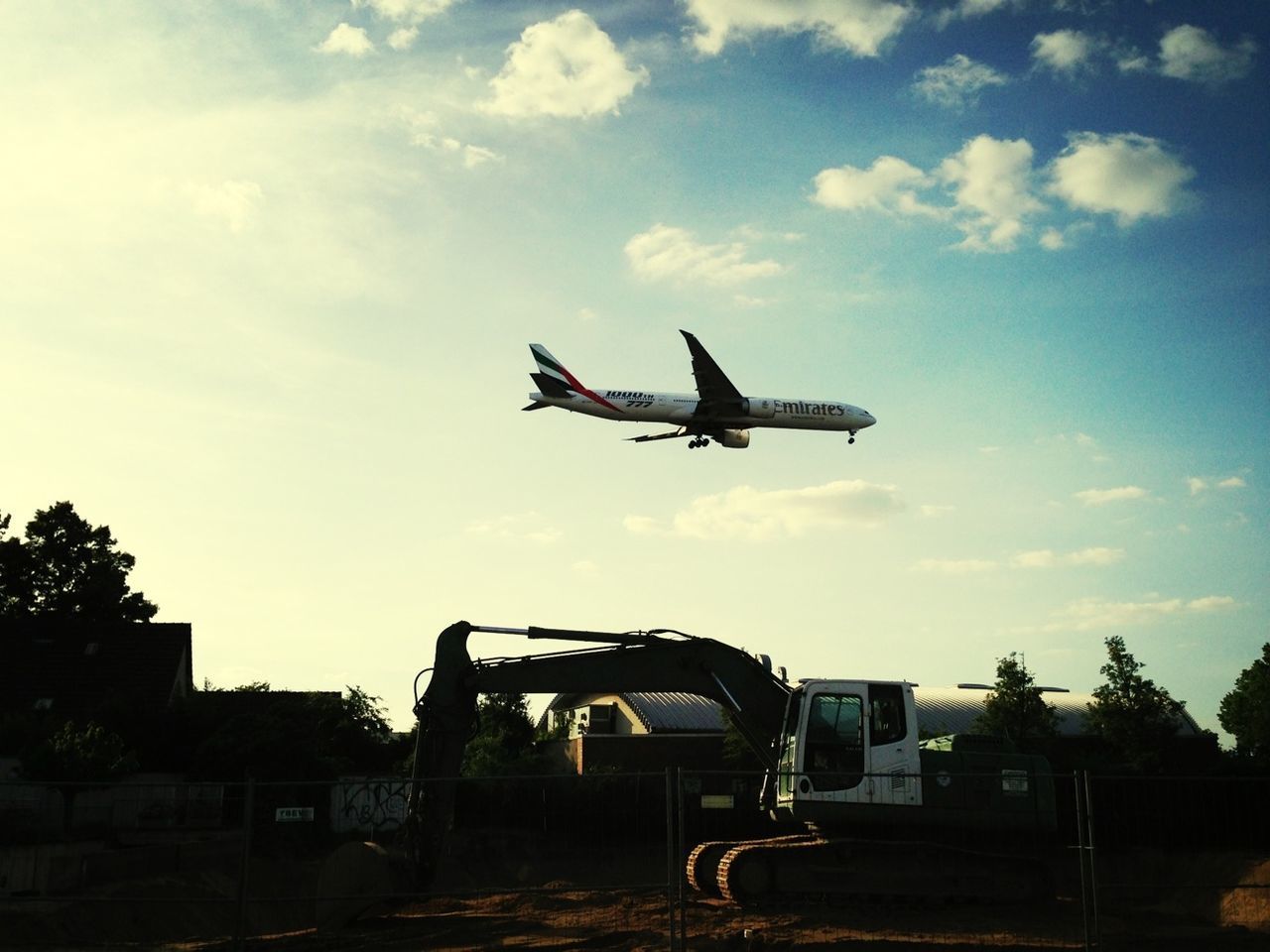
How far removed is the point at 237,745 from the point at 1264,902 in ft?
94.7

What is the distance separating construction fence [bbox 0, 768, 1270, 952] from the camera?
15457 millimetres

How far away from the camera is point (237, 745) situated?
3831cm

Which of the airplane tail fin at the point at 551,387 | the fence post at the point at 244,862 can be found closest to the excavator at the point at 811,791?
the fence post at the point at 244,862

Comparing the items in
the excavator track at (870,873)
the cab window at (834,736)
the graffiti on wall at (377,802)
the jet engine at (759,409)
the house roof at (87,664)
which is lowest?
the excavator track at (870,873)

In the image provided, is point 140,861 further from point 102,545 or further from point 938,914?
point 102,545

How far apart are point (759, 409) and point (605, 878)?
109ft

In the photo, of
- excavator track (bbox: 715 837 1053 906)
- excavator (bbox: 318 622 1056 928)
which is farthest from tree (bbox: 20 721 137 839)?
excavator track (bbox: 715 837 1053 906)

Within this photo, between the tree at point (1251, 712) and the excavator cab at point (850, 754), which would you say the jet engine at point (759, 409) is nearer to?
the tree at point (1251, 712)

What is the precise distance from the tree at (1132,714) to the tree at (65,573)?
45165mm

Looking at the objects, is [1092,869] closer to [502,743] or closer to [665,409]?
[665,409]

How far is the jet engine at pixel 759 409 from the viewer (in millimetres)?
49500

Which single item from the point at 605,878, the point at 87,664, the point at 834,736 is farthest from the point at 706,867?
the point at 87,664

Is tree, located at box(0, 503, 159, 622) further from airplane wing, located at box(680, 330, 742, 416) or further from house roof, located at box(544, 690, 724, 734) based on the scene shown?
airplane wing, located at box(680, 330, 742, 416)

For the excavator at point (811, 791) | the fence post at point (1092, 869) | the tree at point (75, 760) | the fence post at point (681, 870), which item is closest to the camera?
the fence post at point (681, 870)
